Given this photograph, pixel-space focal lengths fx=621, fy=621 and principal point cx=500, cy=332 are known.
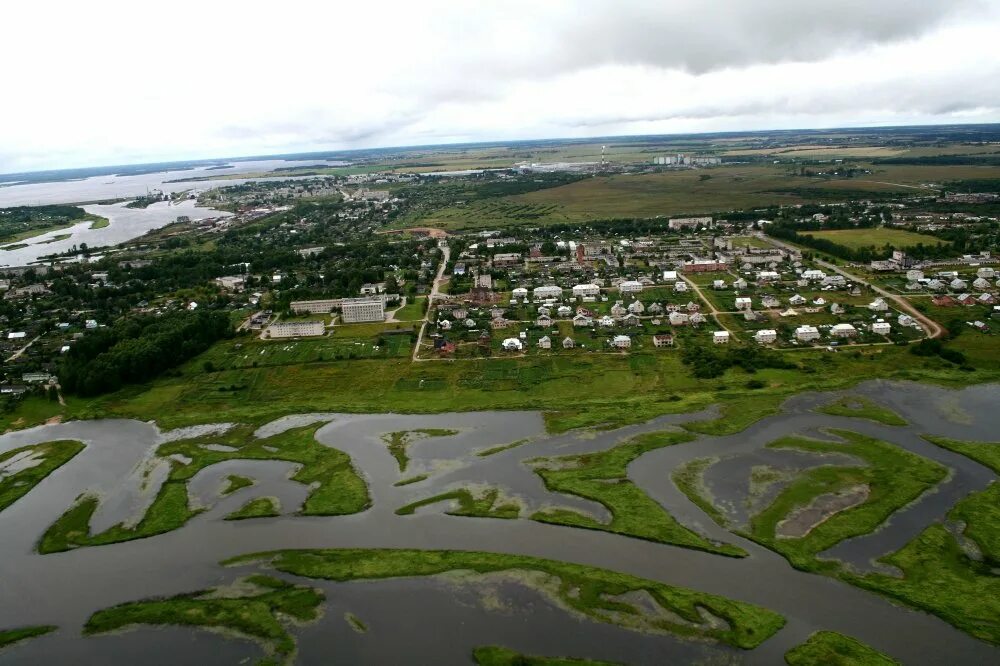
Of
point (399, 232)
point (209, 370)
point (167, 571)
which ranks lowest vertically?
point (167, 571)

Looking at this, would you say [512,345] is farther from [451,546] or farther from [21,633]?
[21,633]

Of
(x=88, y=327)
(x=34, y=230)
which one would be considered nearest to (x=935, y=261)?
(x=88, y=327)

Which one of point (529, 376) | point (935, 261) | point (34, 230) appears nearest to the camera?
point (529, 376)

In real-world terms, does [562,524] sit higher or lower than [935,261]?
lower

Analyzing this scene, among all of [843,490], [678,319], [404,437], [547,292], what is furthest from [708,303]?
[404,437]

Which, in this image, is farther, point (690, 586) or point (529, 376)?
point (529, 376)

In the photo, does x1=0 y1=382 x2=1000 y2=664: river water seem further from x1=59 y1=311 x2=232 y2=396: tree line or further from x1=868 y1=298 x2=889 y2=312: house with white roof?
x1=868 y1=298 x2=889 y2=312: house with white roof

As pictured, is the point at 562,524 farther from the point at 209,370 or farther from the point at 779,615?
the point at 209,370
